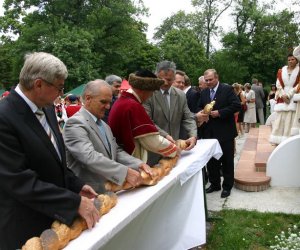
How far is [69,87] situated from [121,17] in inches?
365

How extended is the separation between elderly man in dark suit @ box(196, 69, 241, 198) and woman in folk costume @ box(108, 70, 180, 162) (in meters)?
2.23

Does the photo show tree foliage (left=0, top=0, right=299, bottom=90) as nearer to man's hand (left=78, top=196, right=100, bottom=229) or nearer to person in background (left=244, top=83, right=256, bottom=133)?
person in background (left=244, top=83, right=256, bottom=133)

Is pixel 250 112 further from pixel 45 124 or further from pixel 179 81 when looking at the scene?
pixel 45 124

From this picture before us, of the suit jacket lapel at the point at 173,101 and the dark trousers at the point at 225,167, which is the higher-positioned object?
the suit jacket lapel at the point at 173,101

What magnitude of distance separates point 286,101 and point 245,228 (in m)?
3.05

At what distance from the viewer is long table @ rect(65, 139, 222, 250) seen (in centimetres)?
215

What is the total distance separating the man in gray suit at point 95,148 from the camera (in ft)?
8.34

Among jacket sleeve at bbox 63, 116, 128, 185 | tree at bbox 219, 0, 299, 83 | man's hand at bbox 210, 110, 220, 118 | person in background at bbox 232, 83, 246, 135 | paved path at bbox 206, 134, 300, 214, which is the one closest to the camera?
jacket sleeve at bbox 63, 116, 128, 185

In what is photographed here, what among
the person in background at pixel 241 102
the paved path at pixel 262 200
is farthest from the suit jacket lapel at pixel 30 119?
the person in background at pixel 241 102

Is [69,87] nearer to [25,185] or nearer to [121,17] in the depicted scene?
[121,17]

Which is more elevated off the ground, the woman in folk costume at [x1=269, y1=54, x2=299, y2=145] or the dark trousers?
the woman in folk costume at [x1=269, y1=54, x2=299, y2=145]

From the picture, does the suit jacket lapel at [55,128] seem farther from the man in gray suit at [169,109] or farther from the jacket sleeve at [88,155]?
the man in gray suit at [169,109]

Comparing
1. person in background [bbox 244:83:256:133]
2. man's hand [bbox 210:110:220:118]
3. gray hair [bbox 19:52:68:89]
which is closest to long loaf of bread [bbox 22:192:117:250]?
gray hair [bbox 19:52:68:89]

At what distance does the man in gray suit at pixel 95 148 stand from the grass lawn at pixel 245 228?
1756mm
